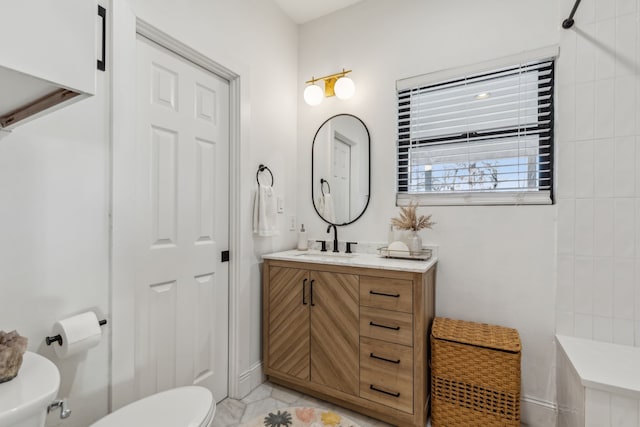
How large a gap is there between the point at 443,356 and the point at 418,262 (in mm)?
522

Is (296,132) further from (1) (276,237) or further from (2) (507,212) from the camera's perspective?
(2) (507,212)

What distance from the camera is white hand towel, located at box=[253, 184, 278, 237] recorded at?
211cm

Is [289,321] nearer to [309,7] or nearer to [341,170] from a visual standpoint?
[341,170]

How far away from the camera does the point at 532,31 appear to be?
1.83 meters

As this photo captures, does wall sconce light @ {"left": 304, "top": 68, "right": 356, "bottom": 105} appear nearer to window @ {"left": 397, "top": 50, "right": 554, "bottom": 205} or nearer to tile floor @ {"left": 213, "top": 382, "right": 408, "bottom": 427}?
window @ {"left": 397, "top": 50, "right": 554, "bottom": 205}

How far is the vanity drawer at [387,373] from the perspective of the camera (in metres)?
1.69

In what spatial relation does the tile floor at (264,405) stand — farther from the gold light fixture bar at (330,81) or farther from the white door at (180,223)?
the gold light fixture bar at (330,81)

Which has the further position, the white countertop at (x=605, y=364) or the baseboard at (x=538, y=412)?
the baseboard at (x=538, y=412)

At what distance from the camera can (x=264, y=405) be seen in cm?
198

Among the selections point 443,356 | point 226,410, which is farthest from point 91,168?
point 443,356

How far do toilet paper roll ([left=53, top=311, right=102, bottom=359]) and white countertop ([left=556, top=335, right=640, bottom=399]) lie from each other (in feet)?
6.42

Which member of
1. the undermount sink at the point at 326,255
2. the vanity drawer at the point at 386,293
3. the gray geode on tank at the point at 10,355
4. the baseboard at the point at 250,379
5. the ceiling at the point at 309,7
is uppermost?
the ceiling at the point at 309,7

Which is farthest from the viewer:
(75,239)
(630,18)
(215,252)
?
(215,252)

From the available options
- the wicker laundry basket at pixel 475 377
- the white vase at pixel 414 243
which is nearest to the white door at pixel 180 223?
the white vase at pixel 414 243
